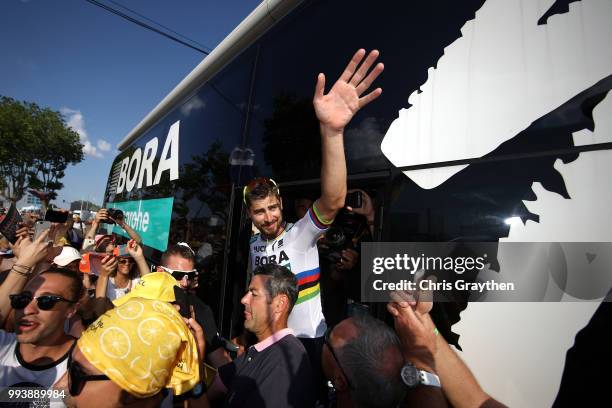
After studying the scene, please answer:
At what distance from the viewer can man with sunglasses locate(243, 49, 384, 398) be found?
1529 millimetres

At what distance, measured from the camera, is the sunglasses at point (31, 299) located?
5.17 ft

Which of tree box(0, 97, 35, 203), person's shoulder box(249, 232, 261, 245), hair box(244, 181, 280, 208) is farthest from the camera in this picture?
tree box(0, 97, 35, 203)

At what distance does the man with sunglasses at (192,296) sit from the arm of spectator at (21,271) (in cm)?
86

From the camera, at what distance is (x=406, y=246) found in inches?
51.3

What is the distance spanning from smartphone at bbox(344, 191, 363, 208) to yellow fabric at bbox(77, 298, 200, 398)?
99cm

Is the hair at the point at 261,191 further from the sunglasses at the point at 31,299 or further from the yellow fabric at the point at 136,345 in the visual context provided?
the sunglasses at the point at 31,299

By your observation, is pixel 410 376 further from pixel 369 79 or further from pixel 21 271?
pixel 21 271

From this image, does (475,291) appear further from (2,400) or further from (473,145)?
(2,400)

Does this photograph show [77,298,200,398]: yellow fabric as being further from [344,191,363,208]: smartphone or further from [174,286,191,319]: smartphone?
[344,191,363,208]: smartphone

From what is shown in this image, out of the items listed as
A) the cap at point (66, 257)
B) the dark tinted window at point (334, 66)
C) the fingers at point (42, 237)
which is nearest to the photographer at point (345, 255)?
the dark tinted window at point (334, 66)

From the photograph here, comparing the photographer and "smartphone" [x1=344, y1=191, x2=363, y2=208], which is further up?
"smartphone" [x1=344, y1=191, x2=363, y2=208]

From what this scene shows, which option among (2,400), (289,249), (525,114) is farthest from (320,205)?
(2,400)

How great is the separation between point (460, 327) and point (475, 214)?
41 centimetres

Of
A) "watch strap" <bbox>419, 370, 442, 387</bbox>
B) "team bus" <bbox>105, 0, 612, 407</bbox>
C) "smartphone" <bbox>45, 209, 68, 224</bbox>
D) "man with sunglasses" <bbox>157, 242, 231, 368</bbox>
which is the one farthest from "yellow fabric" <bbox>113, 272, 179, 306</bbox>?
"smartphone" <bbox>45, 209, 68, 224</bbox>
